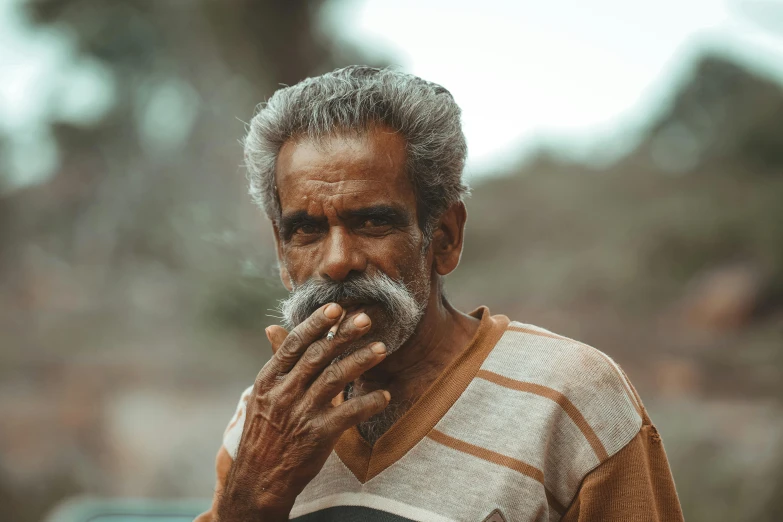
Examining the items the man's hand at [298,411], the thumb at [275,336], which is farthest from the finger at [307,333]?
the thumb at [275,336]

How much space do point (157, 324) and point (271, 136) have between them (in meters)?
7.55

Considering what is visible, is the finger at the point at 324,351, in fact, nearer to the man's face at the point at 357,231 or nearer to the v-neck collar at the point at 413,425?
the man's face at the point at 357,231

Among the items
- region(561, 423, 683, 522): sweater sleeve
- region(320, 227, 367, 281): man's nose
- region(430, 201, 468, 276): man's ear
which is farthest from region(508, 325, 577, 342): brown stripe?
region(320, 227, 367, 281): man's nose

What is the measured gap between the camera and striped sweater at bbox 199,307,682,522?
1940mm

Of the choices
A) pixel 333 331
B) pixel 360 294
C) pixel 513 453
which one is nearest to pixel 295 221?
pixel 360 294

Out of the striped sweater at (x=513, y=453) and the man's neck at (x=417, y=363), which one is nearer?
the striped sweater at (x=513, y=453)

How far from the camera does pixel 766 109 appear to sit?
9.02 metres

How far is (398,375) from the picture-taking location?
7.57 feet

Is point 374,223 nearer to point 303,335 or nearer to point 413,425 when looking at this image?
point 303,335

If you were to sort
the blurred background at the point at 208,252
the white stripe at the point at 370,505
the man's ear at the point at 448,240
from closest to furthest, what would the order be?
the white stripe at the point at 370,505 → the man's ear at the point at 448,240 → the blurred background at the point at 208,252

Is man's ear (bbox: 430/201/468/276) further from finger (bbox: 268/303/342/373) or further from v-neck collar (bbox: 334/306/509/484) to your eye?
finger (bbox: 268/303/342/373)

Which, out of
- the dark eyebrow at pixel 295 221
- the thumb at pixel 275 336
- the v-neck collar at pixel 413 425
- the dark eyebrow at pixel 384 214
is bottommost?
the v-neck collar at pixel 413 425

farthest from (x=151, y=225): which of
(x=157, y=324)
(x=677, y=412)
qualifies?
(x=677, y=412)

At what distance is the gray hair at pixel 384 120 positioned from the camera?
214 cm
